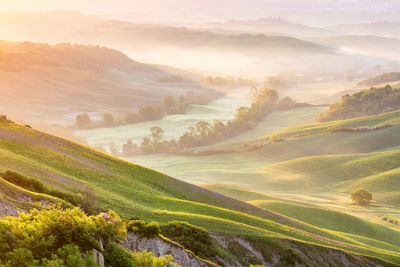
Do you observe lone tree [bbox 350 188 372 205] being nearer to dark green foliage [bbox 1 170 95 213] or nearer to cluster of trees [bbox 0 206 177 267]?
dark green foliage [bbox 1 170 95 213]

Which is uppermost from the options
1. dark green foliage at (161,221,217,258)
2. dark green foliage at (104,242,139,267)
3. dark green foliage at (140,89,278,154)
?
dark green foliage at (104,242,139,267)

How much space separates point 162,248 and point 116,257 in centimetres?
459

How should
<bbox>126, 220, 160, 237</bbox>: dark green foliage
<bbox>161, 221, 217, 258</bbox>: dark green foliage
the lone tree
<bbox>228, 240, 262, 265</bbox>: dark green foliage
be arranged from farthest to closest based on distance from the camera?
the lone tree < <bbox>228, 240, 262, 265</bbox>: dark green foliage < <bbox>161, 221, 217, 258</bbox>: dark green foliage < <bbox>126, 220, 160, 237</bbox>: dark green foliage

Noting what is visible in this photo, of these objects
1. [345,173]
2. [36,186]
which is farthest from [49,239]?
[345,173]

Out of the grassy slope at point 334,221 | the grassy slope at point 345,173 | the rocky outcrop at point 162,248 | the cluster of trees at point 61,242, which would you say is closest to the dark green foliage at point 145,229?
the rocky outcrop at point 162,248

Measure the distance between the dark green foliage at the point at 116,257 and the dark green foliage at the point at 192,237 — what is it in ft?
23.4

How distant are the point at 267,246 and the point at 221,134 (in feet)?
534

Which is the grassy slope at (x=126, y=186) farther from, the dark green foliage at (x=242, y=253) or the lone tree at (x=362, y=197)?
the lone tree at (x=362, y=197)

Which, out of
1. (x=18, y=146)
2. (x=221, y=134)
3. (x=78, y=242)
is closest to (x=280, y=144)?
(x=221, y=134)

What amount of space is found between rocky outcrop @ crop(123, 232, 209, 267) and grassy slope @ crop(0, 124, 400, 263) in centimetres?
478

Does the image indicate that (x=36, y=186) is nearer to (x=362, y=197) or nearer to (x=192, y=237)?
(x=192, y=237)

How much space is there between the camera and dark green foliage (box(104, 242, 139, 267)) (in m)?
16.8

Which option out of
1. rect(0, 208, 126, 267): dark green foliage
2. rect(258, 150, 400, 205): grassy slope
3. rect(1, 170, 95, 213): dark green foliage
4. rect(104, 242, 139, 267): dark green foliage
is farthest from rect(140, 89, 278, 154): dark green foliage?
rect(0, 208, 126, 267): dark green foliage

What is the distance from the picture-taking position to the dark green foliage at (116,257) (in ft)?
55.3
